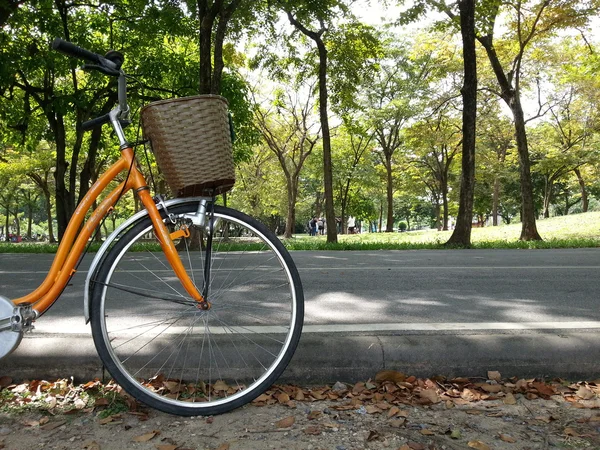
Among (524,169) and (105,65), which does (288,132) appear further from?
(105,65)

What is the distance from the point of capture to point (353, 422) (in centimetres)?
213

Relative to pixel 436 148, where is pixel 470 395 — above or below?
below

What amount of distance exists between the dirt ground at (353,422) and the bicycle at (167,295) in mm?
138

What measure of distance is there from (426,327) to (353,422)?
1.16 metres

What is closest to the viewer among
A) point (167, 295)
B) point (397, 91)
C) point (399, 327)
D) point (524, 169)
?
point (167, 295)

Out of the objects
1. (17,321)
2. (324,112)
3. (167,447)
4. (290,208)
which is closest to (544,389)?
(167,447)

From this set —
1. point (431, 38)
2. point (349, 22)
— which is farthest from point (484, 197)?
point (349, 22)

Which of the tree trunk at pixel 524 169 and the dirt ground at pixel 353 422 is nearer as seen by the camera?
the dirt ground at pixel 353 422

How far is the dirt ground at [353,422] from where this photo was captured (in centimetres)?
195

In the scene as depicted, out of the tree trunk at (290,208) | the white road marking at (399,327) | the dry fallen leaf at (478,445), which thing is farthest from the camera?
the tree trunk at (290,208)

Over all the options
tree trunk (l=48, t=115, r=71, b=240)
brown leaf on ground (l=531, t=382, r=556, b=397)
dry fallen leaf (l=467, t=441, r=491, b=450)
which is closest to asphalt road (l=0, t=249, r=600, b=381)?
brown leaf on ground (l=531, t=382, r=556, b=397)

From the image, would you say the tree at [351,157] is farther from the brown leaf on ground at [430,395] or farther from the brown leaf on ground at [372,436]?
the brown leaf on ground at [372,436]

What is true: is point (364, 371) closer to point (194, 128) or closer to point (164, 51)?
point (194, 128)

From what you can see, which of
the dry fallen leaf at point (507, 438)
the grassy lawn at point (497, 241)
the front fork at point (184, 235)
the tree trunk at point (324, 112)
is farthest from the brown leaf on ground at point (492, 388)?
the tree trunk at point (324, 112)
